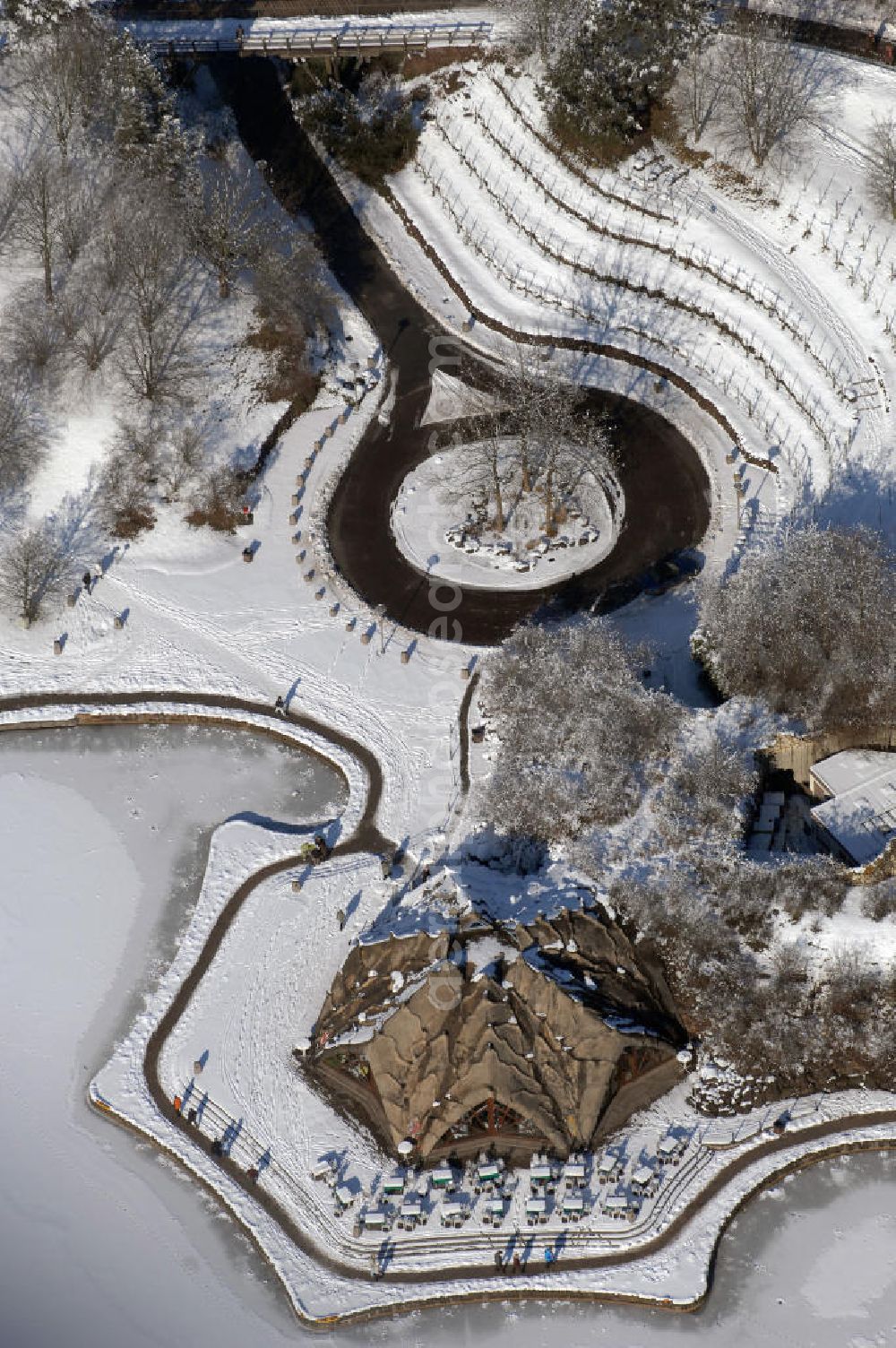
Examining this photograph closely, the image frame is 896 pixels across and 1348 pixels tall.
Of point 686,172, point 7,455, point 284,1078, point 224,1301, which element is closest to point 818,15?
point 686,172

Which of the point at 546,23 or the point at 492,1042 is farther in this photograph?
the point at 546,23

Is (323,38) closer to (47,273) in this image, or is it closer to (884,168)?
(47,273)

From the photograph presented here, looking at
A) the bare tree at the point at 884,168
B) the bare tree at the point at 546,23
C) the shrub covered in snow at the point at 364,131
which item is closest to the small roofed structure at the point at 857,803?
the bare tree at the point at 884,168

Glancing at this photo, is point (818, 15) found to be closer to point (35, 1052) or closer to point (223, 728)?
point (223, 728)

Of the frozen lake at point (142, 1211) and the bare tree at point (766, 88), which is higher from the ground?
the bare tree at point (766, 88)

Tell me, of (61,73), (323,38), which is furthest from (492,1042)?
(323,38)

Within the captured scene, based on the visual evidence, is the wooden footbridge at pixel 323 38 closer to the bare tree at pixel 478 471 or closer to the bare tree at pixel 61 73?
the bare tree at pixel 61 73

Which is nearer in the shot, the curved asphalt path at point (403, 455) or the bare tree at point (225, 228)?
the curved asphalt path at point (403, 455)
